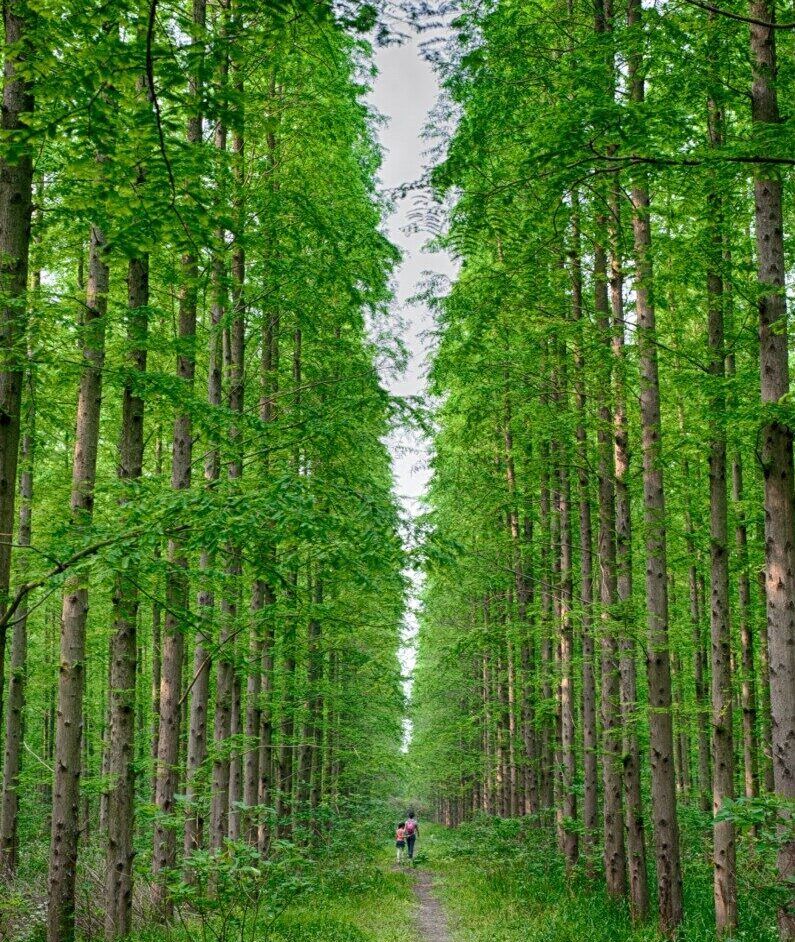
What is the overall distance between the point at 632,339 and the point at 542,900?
9.59m

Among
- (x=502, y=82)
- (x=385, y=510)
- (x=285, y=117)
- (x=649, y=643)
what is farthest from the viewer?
(x=285, y=117)

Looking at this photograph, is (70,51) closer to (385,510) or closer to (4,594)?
(4,594)

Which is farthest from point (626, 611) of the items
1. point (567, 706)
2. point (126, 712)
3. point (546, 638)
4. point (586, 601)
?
point (126, 712)

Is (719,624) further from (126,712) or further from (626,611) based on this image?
(126,712)

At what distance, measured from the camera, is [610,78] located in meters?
7.46

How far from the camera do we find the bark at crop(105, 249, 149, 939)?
695 centimetres

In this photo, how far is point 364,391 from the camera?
953 centimetres

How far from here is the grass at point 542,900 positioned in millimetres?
8953

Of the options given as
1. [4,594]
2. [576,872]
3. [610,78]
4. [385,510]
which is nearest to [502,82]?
[610,78]

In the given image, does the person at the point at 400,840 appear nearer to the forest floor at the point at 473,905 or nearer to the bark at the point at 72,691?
the forest floor at the point at 473,905

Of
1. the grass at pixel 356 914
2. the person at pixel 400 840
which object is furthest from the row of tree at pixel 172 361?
the person at pixel 400 840

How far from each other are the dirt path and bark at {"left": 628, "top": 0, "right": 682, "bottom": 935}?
4.05 m

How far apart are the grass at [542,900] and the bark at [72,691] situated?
6057 millimetres

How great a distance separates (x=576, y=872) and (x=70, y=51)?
13942 millimetres
